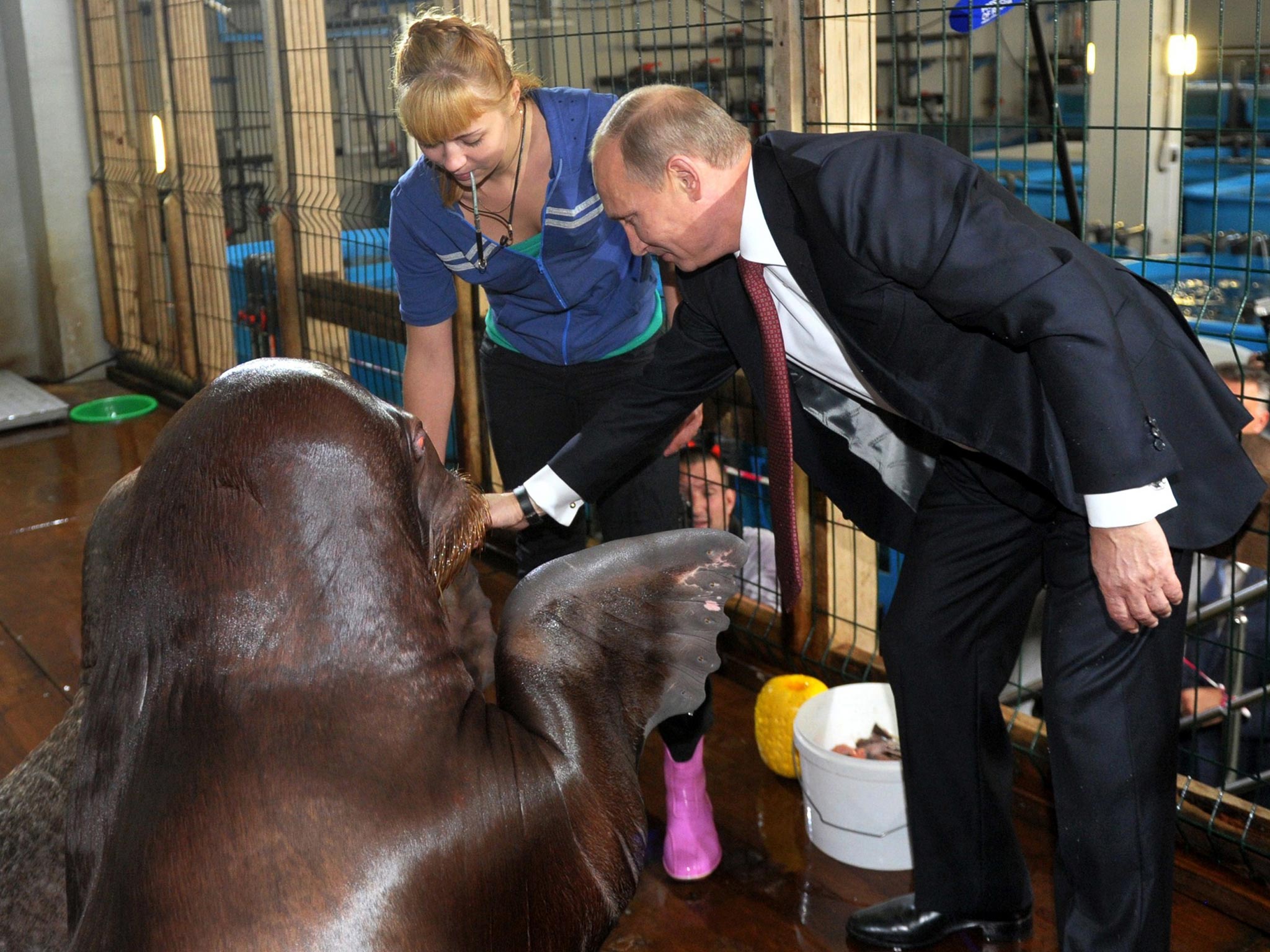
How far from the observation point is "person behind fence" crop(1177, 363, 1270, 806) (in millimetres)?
2596

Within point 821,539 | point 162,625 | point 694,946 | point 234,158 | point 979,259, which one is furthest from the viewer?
point 234,158

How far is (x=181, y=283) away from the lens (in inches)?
274

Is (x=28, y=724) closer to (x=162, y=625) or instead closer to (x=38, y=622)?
(x=38, y=622)

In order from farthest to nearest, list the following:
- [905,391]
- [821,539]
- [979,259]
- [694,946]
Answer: [821,539] → [694,946] → [905,391] → [979,259]

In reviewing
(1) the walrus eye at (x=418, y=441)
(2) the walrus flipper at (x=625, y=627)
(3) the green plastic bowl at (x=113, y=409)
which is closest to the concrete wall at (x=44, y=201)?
(3) the green plastic bowl at (x=113, y=409)

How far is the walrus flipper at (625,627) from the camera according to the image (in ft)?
5.28

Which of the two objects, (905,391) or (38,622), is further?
(38,622)

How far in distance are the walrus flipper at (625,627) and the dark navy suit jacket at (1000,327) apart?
481mm

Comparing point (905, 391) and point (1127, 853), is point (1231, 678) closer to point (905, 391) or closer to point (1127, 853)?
point (1127, 853)

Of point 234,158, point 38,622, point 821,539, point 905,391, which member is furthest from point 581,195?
point 234,158

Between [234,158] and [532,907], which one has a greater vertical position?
[234,158]

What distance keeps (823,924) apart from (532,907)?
1.40 m

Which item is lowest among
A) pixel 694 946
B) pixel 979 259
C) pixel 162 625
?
pixel 694 946

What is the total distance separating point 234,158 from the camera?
6750 millimetres
